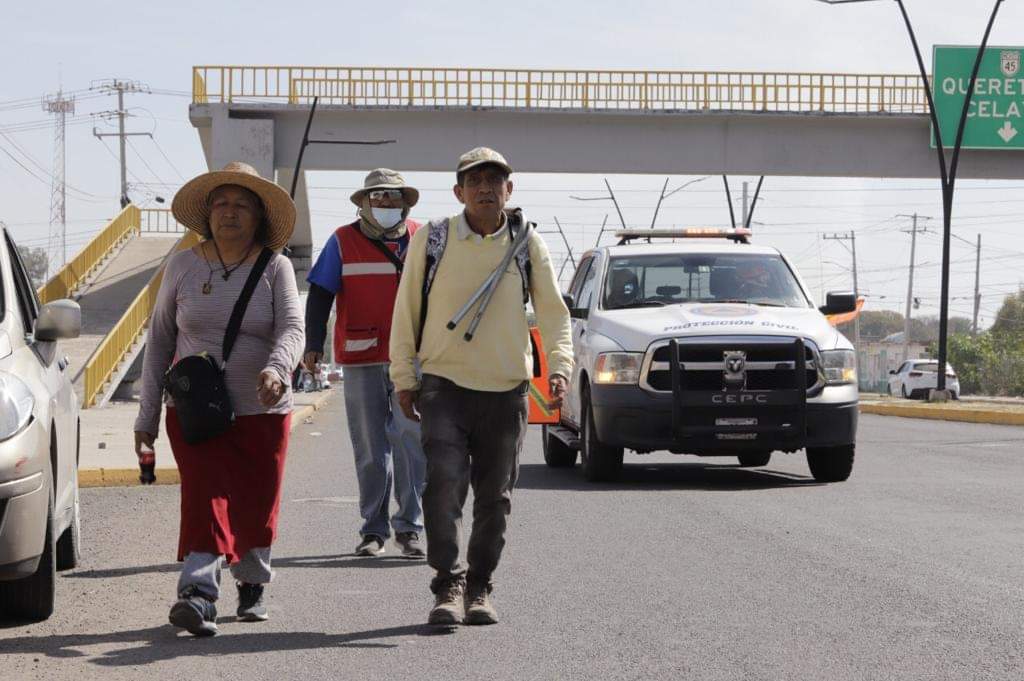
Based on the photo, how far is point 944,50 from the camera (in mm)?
41906

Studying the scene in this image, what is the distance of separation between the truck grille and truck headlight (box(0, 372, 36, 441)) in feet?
23.8

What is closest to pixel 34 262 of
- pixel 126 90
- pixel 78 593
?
pixel 126 90

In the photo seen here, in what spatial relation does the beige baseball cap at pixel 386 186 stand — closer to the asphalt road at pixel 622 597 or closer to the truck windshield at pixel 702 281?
the asphalt road at pixel 622 597

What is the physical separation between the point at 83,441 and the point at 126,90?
91310 mm

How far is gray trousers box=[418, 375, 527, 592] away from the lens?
709 cm

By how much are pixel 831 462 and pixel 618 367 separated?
6.53ft

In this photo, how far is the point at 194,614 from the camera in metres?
6.68

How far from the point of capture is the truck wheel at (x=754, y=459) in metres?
16.4

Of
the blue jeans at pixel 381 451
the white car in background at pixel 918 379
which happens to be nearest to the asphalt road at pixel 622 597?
the blue jeans at pixel 381 451

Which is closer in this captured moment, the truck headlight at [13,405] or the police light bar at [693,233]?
the truck headlight at [13,405]

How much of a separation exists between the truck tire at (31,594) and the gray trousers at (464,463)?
160 cm

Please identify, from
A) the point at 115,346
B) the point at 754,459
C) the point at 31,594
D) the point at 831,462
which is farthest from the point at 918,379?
the point at 31,594

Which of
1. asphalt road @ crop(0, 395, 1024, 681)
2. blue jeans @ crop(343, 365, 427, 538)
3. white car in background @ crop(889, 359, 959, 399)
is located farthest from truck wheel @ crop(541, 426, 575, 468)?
white car in background @ crop(889, 359, 959, 399)

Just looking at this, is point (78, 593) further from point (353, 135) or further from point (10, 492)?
point (353, 135)
